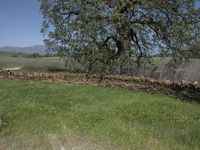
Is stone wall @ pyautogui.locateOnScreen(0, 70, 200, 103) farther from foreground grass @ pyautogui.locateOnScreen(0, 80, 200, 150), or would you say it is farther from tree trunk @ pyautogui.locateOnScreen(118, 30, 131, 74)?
foreground grass @ pyautogui.locateOnScreen(0, 80, 200, 150)

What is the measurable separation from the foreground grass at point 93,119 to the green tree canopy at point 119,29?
284 cm

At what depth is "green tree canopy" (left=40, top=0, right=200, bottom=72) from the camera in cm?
1862

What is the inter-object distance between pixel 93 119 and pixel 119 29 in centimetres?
879

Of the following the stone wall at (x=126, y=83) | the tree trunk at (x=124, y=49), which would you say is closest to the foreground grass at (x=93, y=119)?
the stone wall at (x=126, y=83)

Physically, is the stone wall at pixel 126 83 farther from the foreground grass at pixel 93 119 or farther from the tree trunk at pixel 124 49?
the foreground grass at pixel 93 119

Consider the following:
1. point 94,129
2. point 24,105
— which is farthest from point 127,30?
point 94,129

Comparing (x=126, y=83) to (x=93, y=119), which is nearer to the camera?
(x=93, y=119)

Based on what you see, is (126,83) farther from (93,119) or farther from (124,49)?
(93,119)

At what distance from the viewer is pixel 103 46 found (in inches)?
757

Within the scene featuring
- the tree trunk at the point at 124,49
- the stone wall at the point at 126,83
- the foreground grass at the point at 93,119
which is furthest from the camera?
the tree trunk at the point at 124,49

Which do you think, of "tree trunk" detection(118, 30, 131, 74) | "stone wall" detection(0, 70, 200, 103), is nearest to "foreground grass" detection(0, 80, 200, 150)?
"stone wall" detection(0, 70, 200, 103)

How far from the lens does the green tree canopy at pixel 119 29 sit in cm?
1862

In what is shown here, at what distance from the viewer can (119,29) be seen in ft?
63.7

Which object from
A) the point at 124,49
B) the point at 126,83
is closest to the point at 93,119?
the point at 126,83
